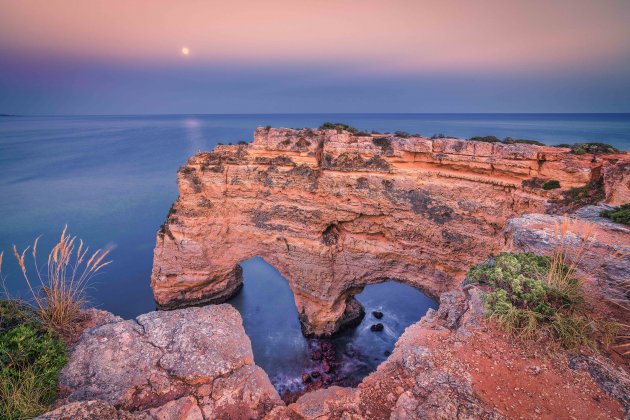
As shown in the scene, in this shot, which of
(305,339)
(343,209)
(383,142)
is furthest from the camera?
(305,339)

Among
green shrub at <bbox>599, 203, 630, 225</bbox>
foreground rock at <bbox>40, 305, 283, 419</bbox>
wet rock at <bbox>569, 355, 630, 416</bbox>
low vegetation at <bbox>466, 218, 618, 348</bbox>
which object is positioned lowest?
foreground rock at <bbox>40, 305, 283, 419</bbox>

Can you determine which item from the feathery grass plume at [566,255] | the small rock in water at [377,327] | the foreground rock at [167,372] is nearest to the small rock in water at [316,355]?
the small rock in water at [377,327]

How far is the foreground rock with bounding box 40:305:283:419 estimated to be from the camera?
14.8 ft

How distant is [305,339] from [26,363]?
637 inches

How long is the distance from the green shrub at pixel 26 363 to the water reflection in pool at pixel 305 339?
12993mm

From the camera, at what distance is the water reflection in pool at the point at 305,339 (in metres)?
16.5

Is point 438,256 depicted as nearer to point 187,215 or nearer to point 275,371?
point 275,371

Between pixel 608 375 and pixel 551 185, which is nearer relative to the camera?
pixel 608 375

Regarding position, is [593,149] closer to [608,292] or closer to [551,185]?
[551,185]

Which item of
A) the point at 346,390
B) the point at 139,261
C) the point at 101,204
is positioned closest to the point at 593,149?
the point at 346,390

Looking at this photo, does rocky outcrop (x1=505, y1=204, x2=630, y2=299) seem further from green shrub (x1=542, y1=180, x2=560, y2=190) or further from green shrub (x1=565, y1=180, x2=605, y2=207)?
green shrub (x1=542, y1=180, x2=560, y2=190)

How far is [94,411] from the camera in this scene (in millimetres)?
3613

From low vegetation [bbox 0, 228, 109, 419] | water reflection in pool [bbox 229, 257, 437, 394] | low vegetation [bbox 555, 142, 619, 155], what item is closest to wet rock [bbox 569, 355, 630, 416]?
low vegetation [bbox 0, 228, 109, 419]

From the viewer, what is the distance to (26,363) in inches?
167
